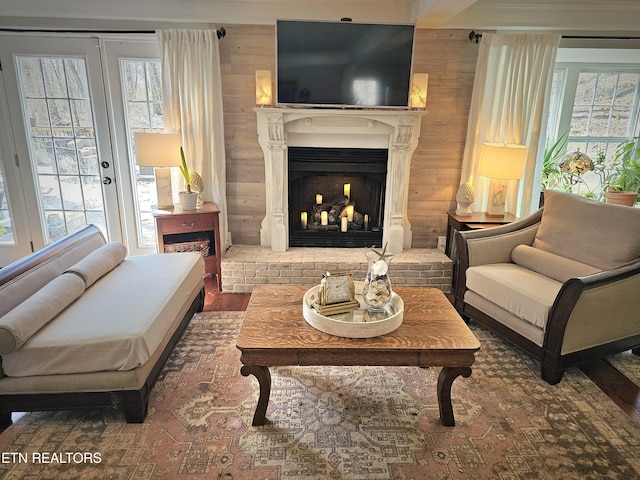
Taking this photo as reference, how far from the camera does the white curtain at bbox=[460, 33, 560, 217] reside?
372 cm

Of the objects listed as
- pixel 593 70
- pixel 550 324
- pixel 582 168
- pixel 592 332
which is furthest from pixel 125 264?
pixel 593 70

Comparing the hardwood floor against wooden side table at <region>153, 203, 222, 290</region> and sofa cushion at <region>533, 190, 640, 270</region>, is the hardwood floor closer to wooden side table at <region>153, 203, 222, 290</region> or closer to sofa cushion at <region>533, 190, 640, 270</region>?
sofa cushion at <region>533, 190, 640, 270</region>

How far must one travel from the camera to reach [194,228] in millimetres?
3582

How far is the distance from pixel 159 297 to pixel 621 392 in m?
2.75

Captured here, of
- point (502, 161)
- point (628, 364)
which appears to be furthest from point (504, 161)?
point (628, 364)

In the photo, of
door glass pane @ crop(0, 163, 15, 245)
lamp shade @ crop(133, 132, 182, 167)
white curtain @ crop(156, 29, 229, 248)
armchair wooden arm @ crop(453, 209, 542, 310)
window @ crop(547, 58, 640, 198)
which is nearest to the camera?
armchair wooden arm @ crop(453, 209, 542, 310)

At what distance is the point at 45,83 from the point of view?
3.76 meters

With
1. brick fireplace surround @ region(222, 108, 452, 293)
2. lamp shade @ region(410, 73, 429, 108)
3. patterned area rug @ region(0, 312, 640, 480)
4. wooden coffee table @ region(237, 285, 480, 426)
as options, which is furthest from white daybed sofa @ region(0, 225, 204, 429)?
lamp shade @ region(410, 73, 429, 108)

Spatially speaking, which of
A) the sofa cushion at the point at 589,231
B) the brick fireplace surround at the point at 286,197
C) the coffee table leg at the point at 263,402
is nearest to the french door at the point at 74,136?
the brick fireplace surround at the point at 286,197

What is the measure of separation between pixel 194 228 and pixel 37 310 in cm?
165

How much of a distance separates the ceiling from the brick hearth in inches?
81.7

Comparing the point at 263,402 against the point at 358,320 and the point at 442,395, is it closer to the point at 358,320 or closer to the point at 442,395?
the point at 358,320

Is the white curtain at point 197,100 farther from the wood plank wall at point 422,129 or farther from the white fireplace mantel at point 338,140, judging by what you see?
the white fireplace mantel at point 338,140

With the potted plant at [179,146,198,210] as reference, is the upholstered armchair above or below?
below
